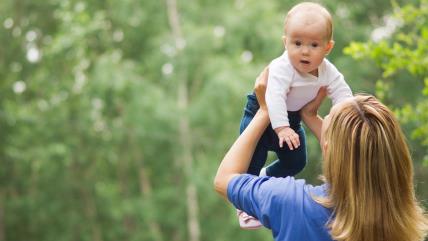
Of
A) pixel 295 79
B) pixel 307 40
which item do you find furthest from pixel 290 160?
pixel 307 40

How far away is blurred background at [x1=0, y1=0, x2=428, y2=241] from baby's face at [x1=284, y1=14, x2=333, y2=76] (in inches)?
408

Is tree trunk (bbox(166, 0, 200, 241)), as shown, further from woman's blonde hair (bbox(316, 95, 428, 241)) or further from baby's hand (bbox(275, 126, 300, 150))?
woman's blonde hair (bbox(316, 95, 428, 241))

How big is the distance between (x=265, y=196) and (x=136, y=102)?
12.9 metres

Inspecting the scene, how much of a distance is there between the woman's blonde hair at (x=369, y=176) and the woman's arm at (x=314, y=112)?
0.55m

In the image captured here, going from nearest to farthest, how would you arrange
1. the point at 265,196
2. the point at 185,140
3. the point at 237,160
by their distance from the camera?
the point at 265,196, the point at 237,160, the point at 185,140

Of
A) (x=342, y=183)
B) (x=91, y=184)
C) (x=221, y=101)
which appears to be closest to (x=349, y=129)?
(x=342, y=183)

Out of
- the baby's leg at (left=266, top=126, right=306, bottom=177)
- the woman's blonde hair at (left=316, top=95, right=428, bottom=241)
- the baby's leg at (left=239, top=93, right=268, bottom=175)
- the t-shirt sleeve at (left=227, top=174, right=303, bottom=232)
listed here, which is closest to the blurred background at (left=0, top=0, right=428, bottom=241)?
the baby's leg at (left=266, top=126, right=306, bottom=177)

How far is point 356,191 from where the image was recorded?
2084 millimetres

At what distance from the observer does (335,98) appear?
8.71 ft

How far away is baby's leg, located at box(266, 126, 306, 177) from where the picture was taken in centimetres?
280

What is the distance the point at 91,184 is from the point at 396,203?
1576cm

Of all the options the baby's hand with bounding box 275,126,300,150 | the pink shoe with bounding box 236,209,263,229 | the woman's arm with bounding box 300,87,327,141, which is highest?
the woman's arm with bounding box 300,87,327,141

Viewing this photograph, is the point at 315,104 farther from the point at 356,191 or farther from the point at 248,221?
the point at 356,191

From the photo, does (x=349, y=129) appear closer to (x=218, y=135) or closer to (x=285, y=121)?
(x=285, y=121)
